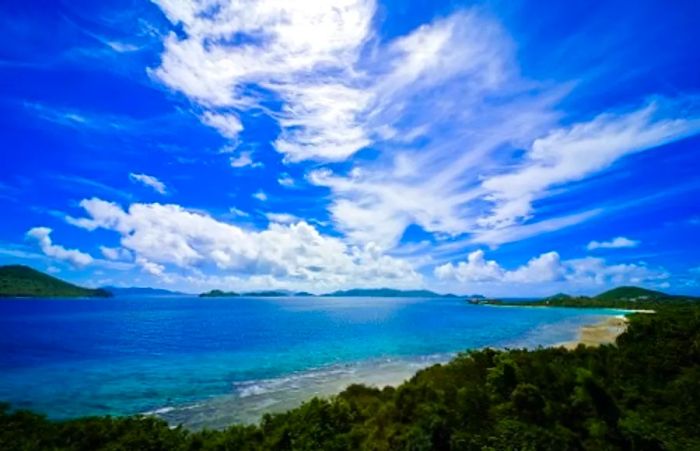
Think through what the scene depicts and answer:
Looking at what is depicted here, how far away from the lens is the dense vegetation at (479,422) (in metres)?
12.8

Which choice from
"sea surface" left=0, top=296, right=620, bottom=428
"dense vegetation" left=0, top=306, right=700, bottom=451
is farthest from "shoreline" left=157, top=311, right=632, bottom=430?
"dense vegetation" left=0, top=306, right=700, bottom=451

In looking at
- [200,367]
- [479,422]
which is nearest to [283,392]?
[200,367]

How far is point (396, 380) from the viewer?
3609cm

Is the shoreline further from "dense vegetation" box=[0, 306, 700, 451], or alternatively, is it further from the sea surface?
"dense vegetation" box=[0, 306, 700, 451]

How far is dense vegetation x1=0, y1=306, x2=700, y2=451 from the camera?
503 inches

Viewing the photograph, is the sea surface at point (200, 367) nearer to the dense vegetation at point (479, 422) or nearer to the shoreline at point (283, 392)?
the shoreline at point (283, 392)

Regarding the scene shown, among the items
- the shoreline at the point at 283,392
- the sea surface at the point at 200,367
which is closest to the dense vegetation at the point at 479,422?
the shoreline at the point at 283,392

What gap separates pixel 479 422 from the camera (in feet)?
48.2

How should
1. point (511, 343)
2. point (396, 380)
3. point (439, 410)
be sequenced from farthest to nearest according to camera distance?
point (511, 343)
point (396, 380)
point (439, 410)

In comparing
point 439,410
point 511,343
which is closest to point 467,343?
point 511,343

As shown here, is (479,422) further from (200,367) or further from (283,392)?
(200,367)

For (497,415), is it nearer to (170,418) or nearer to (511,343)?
(170,418)

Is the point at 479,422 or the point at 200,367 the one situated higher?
the point at 479,422

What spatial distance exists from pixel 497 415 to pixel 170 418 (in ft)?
67.9
